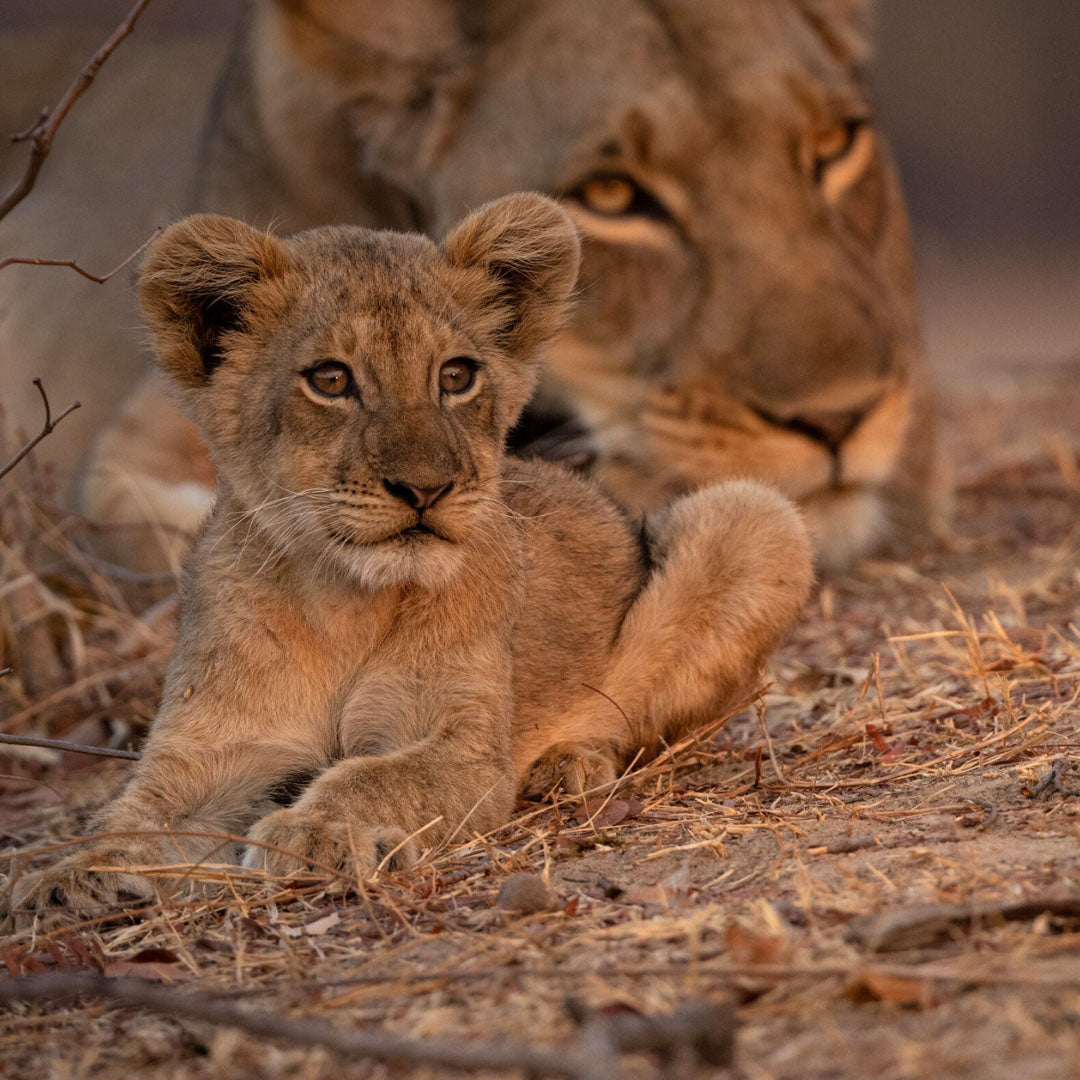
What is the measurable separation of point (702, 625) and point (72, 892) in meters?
1.52

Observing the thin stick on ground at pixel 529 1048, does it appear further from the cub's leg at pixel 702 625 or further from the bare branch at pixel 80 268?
the cub's leg at pixel 702 625

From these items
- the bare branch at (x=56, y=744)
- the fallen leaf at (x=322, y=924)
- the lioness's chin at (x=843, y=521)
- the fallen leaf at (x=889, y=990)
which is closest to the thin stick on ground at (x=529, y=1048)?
the fallen leaf at (x=889, y=990)

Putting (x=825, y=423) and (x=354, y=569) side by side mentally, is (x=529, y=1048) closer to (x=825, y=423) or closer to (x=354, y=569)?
(x=354, y=569)

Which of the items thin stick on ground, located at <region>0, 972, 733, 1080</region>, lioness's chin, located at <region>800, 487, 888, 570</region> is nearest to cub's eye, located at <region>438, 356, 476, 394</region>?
thin stick on ground, located at <region>0, 972, 733, 1080</region>

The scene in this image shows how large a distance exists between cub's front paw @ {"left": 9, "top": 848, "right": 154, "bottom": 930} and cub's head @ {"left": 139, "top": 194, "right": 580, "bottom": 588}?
25.4 inches

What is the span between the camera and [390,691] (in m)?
2.94

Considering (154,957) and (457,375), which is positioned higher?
(457,375)

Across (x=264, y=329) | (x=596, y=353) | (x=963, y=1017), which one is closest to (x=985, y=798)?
(x=963, y=1017)

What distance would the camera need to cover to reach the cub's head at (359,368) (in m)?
2.71

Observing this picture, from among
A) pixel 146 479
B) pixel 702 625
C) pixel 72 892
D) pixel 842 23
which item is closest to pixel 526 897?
pixel 72 892

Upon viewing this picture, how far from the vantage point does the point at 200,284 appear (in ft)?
9.89

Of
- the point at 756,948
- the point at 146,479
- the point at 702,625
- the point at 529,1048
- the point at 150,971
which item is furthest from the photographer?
the point at 146,479

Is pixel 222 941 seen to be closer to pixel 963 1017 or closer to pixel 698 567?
pixel 963 1017

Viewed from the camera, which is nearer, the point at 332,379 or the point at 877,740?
the point at 332,379
